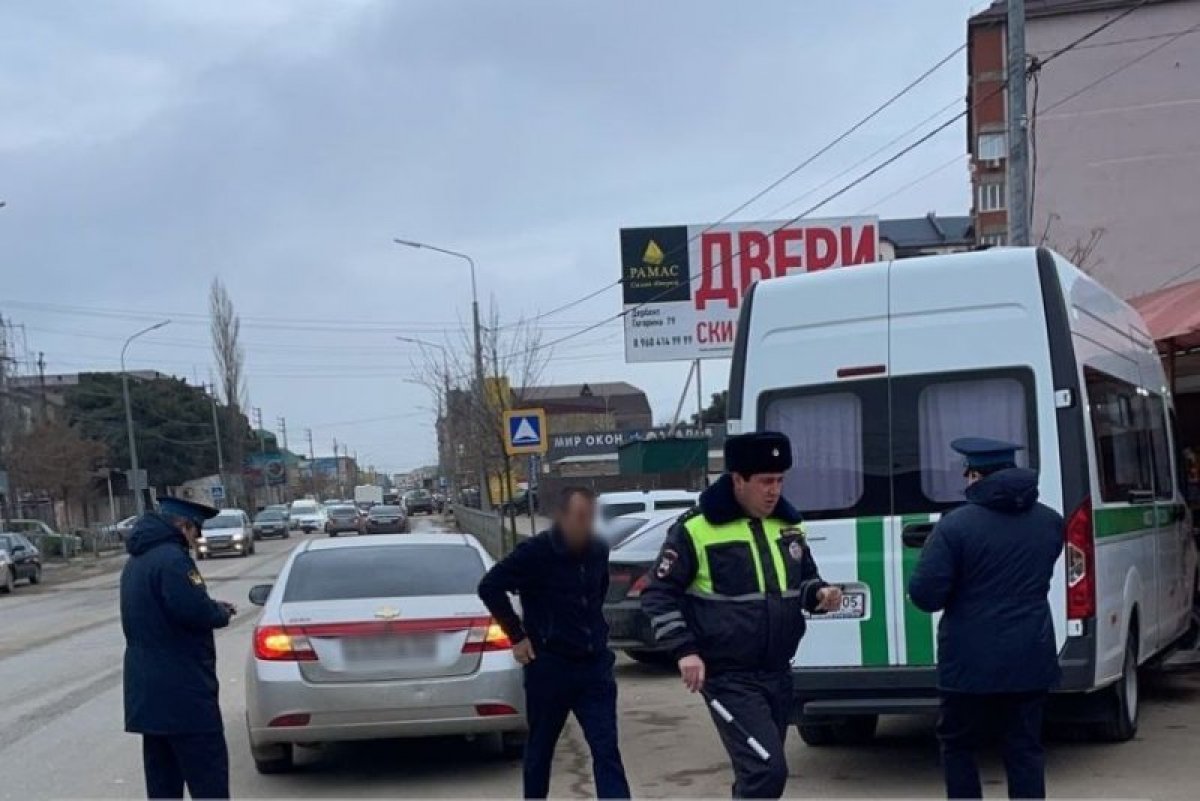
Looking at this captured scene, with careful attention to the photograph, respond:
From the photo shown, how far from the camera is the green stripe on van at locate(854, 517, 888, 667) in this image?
782cm

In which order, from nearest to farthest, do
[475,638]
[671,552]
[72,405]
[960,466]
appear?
[671,552] → [960,466] → [475,638] → [72,405]

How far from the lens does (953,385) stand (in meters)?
7.86

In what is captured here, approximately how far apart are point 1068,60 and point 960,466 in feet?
86.7

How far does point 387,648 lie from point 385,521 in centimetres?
4271

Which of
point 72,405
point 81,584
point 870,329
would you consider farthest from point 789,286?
point 72,405

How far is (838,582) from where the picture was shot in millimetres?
7926

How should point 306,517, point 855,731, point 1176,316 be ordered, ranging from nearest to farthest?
point 855,731
point 1176,316
point 306,517

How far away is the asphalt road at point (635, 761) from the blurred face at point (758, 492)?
2.93 meters

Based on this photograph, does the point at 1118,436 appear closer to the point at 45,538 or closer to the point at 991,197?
the point at 45,538

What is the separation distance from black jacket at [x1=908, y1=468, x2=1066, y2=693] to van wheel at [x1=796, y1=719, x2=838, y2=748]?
3210mm

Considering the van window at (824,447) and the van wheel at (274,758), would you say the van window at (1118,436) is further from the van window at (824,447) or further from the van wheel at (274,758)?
the van wheel at (274,758)

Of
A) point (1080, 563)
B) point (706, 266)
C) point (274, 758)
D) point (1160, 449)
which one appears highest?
point (706, 266)

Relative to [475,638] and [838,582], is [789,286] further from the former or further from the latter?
[475,638]

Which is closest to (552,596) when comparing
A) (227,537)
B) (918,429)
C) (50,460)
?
(918,429)
